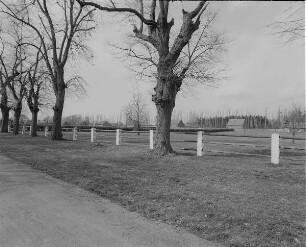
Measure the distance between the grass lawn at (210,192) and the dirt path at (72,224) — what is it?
1.22 feet

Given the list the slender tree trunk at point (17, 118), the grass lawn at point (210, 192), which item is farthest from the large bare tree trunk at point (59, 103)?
the slender tree trunk at point (17, 118)

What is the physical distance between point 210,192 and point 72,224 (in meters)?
3.36

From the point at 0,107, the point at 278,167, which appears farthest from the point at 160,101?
the point at 0,107

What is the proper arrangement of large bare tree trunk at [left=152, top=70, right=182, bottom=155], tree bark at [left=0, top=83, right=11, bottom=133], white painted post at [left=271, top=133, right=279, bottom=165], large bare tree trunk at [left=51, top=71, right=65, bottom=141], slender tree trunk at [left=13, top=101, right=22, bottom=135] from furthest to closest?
tree bark at [left=0, top=83, right=11, bottom=133] → slender tree trunk at [left=13, top=101, right=22, bottom=135] → large bare tree trunk at [left=51, top=71, right=65, bottom=141] → large bare tree trunk at [left=152, top=70, right=182, bottom=155] → white painted post at [left=271, top=133, right=279, bottom=165]

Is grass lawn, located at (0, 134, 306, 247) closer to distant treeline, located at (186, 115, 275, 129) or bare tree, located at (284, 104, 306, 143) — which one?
bare tree, located at (284, 104, 306, 143)

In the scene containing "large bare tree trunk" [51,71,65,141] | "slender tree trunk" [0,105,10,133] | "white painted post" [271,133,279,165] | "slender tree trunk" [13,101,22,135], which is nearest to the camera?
"white painted post" [271,133,279,165]

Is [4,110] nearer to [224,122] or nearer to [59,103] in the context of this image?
[59,103]

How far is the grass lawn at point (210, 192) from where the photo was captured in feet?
17.0

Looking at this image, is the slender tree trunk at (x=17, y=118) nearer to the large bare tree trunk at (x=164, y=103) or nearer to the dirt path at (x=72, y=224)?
the large bare tree trunk at (x=164, y=103)

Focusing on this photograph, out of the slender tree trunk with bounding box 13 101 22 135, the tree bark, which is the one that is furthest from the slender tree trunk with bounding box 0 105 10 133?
the slender tree trunk with bounding box 13 101 22 135

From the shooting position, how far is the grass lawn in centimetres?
517

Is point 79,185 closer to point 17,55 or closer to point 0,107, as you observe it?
point 17,55

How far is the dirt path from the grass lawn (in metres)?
0.37

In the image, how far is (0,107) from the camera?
45188 mm
